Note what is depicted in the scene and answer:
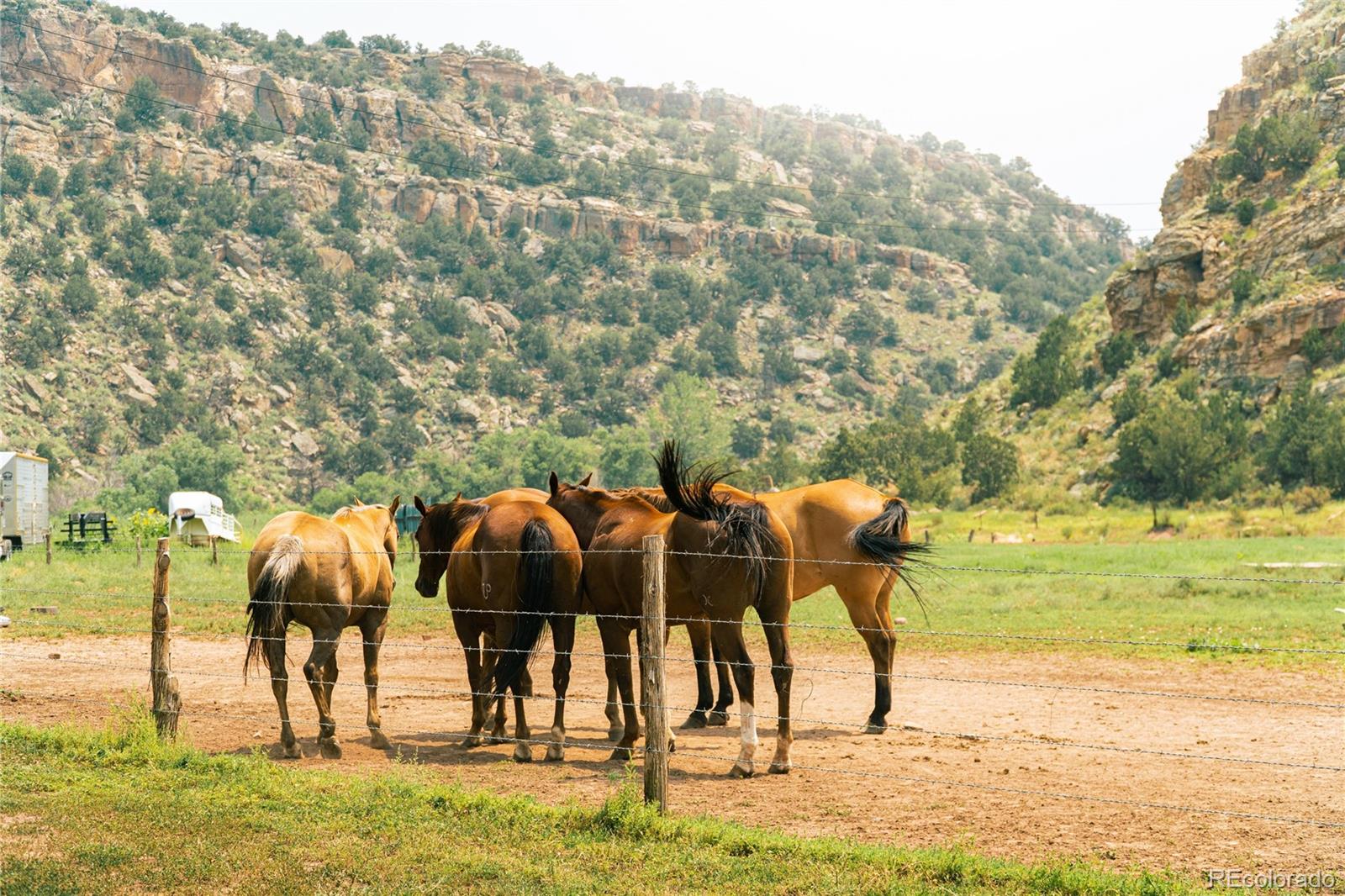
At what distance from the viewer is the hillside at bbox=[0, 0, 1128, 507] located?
77750mm

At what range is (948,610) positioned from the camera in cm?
2183

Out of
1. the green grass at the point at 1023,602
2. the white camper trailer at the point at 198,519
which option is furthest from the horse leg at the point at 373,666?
the white camper trailer at the point at 198,519

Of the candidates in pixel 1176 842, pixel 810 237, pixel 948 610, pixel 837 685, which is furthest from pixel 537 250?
pixel 1176 842

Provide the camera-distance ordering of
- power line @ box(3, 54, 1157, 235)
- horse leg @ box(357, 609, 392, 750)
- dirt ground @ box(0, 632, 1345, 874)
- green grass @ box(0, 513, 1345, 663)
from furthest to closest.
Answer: power line @ box(3, 54, 1157, 235), green grass @ box(0, 513, 1345, 663), horse leg @ box(357, 609, 392, 750), dirt ground @ box(0, 632, 1345, 874)

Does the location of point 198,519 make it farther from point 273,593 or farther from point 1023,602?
point 273,593

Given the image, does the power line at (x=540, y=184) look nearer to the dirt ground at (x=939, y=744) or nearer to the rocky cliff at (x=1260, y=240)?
the rocky cliff at (x=1260, y=240)

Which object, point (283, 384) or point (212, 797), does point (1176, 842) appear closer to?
point (212, 797)

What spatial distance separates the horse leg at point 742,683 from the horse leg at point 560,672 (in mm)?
1351

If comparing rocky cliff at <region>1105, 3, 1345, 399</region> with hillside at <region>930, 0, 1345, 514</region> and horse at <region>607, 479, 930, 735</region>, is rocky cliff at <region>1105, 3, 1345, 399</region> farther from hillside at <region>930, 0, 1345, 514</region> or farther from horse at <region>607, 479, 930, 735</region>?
horse at <region>607, 479, 930, 735</region>

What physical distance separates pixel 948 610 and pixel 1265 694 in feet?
31.2

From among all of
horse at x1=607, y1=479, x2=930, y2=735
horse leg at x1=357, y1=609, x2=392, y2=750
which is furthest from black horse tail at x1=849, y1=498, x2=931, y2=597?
horse leg at x1=357, y1=609, x2=392, y2=750

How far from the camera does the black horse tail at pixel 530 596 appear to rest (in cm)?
987

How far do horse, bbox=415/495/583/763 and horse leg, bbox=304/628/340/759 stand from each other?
1.12 meters

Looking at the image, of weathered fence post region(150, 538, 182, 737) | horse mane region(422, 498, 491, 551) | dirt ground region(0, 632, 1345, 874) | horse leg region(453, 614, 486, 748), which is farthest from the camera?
horse mane region(422, 498, 491, 551)
